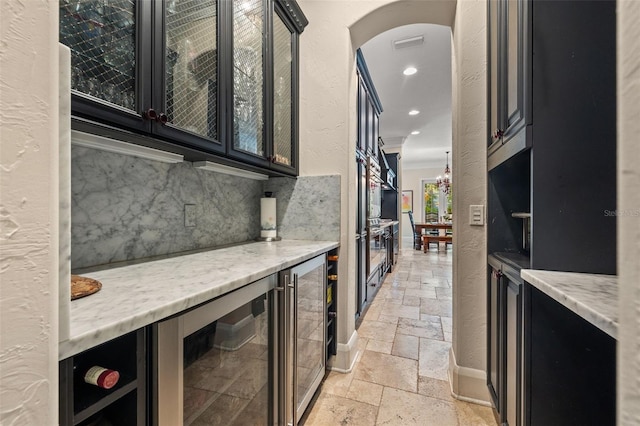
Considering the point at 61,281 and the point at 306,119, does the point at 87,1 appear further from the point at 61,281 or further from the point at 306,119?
the point at 306,119

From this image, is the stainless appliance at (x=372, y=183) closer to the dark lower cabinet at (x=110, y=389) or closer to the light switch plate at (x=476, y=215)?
the light switch plate at (x=476, y=215)

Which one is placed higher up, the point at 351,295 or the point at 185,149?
the point at 185,149

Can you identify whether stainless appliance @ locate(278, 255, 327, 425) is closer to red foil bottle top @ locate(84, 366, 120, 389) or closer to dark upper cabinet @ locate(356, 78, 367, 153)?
red foil bottle top @ locate(84, 366, 120, 389)

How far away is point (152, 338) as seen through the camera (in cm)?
62

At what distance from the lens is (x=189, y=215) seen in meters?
1.51

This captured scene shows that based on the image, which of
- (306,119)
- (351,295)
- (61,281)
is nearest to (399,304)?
(351,295)

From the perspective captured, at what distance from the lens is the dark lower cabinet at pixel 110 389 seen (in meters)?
0.49

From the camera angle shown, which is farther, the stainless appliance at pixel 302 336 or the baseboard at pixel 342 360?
the baseboard at pixel 342 360

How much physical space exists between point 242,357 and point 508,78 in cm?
158

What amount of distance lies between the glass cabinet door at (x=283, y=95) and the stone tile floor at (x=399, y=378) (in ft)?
4.89

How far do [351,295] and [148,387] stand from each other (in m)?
1.60

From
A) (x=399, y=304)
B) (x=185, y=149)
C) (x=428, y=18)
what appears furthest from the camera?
(x=399, y=304)

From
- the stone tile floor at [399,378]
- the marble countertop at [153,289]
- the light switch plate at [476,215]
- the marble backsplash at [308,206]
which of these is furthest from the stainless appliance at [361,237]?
the marble countertop at [153,289]

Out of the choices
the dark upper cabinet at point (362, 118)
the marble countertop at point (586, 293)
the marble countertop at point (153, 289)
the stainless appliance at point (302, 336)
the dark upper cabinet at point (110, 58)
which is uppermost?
the dark upper cabinet at point (362, 118)
